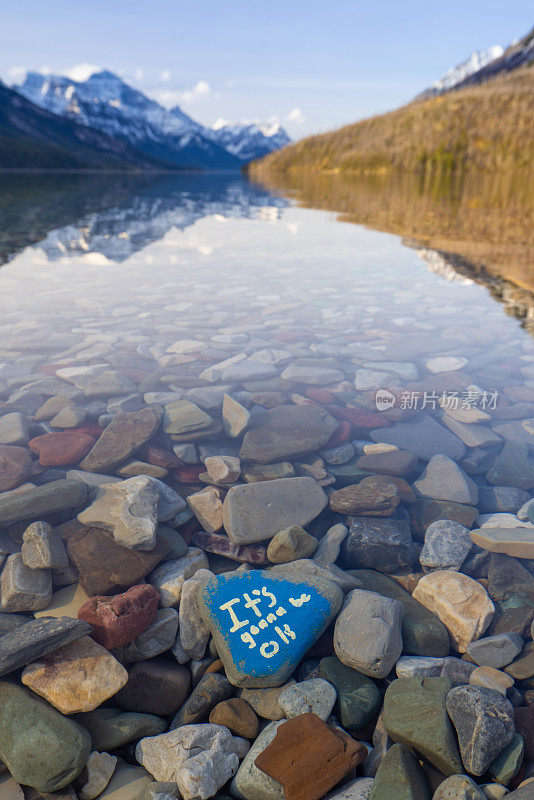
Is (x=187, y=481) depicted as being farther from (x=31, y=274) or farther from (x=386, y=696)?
(x=31, y=274)

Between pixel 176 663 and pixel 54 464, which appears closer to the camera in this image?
pixel 176 663

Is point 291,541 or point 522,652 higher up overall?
point 291,541

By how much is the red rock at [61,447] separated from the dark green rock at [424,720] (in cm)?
314

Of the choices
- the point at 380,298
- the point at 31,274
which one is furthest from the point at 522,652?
the point at 31,274

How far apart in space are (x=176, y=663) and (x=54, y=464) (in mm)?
2184

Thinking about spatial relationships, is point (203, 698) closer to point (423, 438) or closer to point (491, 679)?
point (491, 679)

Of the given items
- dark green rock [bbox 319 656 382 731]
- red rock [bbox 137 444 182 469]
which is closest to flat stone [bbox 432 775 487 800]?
dark green rock [bbox 319 656 382 731]

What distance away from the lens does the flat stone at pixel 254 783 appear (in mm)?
1975

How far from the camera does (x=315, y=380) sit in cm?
572

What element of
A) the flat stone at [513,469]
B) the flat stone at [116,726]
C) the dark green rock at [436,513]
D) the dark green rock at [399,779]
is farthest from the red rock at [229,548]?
the flat stone at [513,469]

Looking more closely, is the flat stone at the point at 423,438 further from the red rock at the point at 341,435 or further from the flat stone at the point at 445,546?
the flat stone at the point at 445,546

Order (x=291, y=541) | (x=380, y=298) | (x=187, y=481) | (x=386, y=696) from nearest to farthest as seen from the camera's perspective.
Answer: (x=386, y=696), (x=291, y=541), (x=187, y=481), (x=380, y=298)

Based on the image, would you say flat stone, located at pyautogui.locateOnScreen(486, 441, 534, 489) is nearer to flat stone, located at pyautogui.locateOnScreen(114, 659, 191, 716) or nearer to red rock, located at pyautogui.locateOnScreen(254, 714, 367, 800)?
red rock, located at pyautogui.locateOnScreen(254, 714, 367, 800)

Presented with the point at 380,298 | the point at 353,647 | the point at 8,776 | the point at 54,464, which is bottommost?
the point at 8,776
